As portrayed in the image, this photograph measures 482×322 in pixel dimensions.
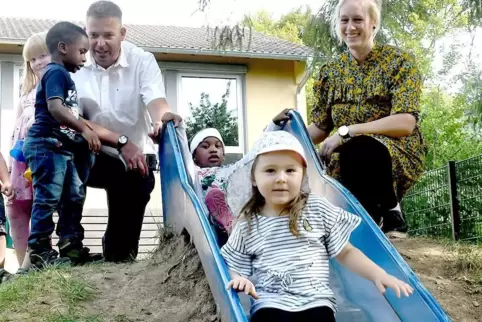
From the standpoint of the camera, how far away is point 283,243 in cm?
279

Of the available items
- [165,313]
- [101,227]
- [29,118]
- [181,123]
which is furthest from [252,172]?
[101,227]

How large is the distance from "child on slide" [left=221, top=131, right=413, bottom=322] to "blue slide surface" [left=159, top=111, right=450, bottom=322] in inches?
4.9

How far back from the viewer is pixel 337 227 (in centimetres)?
283

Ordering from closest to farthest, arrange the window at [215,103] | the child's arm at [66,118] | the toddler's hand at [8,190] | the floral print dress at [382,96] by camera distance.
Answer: the child's arm at [66,118] < the floral print dress at [382,96] < the toddler's hand at [8,190] < the window at [215,103]

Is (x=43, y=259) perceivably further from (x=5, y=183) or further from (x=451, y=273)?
(x=451, y=273)

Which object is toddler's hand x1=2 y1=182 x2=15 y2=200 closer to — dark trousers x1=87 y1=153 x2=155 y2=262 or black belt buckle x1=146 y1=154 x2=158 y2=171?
dark trousers x1=87 y1=153 x2=155 y2=262

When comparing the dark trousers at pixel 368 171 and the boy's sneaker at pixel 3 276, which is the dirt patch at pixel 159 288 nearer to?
the boy's sneaker at pixel 3 276

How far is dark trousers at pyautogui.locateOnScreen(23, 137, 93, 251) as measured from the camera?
3887 millimetres

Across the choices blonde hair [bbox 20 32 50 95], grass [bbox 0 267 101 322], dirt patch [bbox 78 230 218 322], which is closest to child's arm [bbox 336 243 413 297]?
dirt patch [bbox 78 230 218 322]

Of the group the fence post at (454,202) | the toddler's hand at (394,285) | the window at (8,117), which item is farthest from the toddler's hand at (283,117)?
the window at (8,117)

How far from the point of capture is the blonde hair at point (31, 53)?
4.67m

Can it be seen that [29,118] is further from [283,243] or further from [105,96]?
[283,243]

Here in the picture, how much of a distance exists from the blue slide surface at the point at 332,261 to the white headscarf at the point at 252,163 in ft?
0.60

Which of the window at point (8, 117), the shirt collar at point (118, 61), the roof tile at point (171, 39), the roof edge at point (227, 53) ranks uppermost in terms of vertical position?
the roof tile at point (171, 39)
